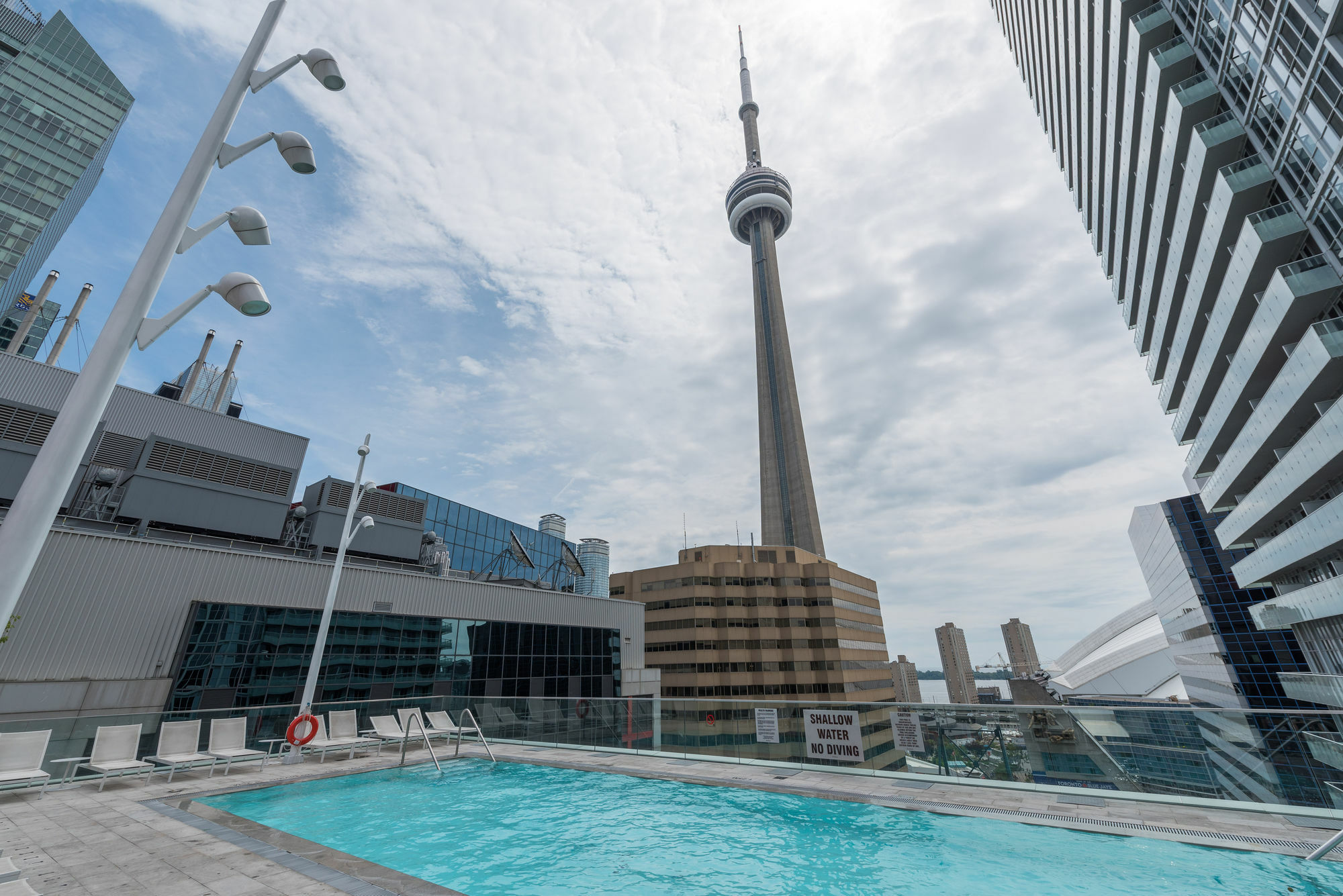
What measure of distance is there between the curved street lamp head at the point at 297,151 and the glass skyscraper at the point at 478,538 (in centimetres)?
5087

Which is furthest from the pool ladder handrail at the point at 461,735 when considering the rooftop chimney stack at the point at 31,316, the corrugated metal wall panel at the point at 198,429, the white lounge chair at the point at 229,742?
the rooftop chimney stack at the point at 31,316

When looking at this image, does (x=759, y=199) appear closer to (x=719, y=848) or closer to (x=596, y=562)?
(x=596, y=562)

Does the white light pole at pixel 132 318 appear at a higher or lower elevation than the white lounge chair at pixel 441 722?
higher

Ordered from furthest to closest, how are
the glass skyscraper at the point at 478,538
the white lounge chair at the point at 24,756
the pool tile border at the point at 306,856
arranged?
the glass skyscraper at the point at 478,538 < the white lounge chair at the point at 24,756 < the pool tile border at the point at 306,856

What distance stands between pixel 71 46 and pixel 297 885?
473 feet

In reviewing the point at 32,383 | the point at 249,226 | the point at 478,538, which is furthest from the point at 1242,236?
the point at 478,538

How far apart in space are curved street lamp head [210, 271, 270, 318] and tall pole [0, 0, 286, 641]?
18.0 inches

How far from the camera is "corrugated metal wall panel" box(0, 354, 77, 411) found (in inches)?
971

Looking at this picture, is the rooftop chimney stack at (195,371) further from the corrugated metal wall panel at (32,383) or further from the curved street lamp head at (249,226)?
the curved street lamp head at (249,226)

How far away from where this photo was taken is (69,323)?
36125mm

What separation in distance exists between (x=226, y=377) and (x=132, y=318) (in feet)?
146

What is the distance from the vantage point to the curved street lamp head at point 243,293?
5719 millimetres

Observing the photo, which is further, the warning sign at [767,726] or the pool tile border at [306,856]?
the warning sign at [767,726]

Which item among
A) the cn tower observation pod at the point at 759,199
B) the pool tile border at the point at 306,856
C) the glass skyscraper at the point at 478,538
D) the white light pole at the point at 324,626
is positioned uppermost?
the cn tower observation pod at the point at 759,199
